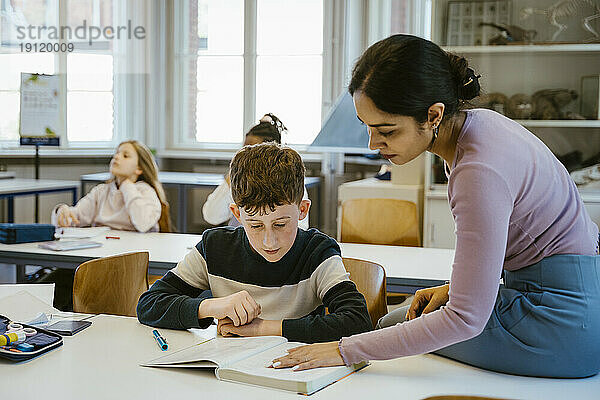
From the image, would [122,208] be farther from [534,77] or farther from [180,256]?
[534,77]

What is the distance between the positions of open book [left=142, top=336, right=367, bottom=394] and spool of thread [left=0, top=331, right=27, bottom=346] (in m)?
0.26

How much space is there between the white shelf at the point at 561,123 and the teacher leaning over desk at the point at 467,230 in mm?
2794

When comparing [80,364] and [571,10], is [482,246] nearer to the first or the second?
[80,364]

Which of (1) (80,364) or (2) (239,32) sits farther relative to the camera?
(2) (239,32)

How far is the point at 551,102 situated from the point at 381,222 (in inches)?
56.9

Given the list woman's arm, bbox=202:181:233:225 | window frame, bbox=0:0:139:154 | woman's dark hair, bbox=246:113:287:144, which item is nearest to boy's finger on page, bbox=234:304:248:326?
woman's dark hair, bbox=246:113:287:144

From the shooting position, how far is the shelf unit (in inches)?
153

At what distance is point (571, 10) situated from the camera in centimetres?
386

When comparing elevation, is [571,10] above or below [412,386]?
above

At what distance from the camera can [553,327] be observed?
4.15 feet

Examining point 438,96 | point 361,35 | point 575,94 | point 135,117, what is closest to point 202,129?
point 135,117

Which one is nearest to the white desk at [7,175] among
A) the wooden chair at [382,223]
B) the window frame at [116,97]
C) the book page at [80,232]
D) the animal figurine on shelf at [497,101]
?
the window frame at [116,97]

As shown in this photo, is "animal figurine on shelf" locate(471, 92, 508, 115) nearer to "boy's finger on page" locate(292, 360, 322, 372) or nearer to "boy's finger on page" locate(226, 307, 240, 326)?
"boy's finger on page" locate(226, 307, 240, 326)

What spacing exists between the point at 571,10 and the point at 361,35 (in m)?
1.74
